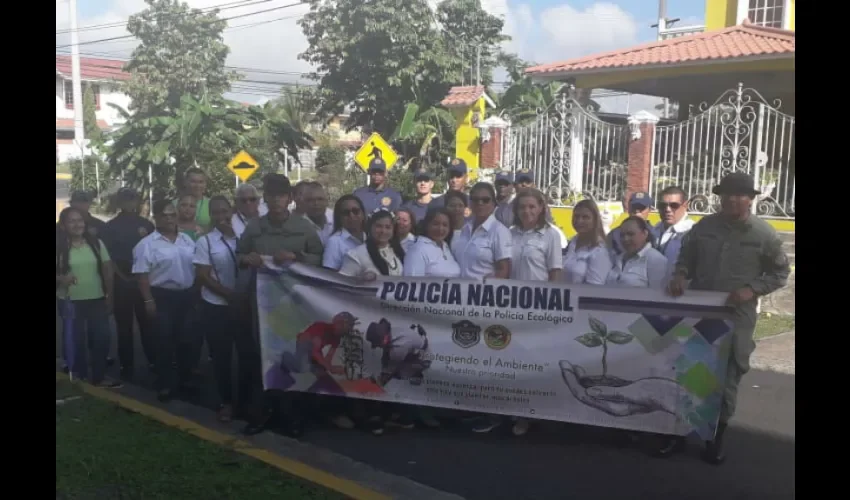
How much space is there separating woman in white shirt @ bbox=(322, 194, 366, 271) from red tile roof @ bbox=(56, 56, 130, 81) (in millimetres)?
2963

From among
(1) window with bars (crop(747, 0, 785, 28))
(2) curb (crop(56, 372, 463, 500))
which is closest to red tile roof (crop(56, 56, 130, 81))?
→ (2) curb (crop(56, 372, 463, 500))

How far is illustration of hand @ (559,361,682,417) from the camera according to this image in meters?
4.34

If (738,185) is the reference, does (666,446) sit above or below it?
below

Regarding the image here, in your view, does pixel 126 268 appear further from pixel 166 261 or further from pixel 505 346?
pixel 505 346

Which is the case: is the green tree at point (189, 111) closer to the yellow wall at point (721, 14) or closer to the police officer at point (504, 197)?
the police officer at point (504, 197)

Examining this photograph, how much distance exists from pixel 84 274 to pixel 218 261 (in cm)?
155

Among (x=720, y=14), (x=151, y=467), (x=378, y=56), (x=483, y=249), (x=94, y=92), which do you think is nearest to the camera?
(x=151, y=467)

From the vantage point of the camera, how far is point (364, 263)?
4.93 m

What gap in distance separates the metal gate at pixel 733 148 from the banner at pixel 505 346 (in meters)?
2.25

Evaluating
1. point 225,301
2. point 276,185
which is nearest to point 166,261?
point 225,301

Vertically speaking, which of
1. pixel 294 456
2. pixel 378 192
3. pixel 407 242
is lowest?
pixel 294 456

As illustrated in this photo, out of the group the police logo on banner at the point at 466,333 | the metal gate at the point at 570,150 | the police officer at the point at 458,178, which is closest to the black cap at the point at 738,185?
the police logo on banner at the point at 466,333

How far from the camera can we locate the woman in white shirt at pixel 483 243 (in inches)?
189

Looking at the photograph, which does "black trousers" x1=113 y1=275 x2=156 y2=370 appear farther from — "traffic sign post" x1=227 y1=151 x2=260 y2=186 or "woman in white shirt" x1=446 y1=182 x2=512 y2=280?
"woman in white shirt" x1=446 y1=182 x2=512 y2=280
